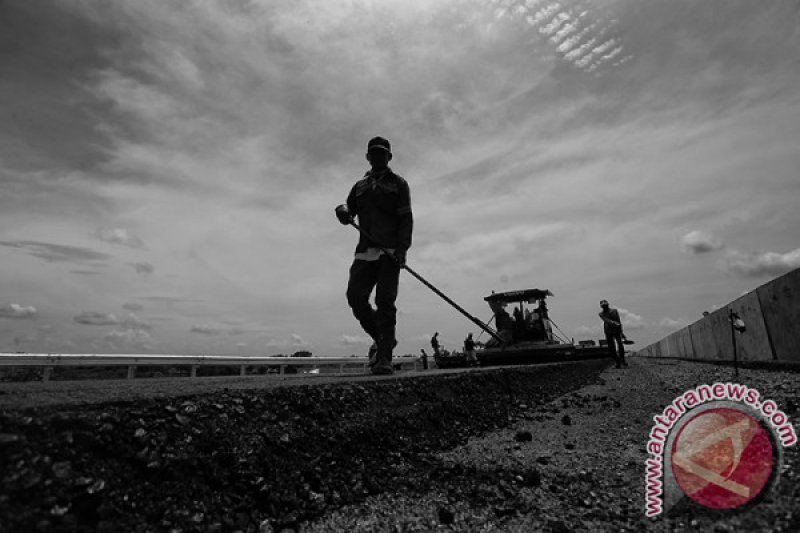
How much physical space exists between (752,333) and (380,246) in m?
10.4

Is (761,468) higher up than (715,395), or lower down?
lower down

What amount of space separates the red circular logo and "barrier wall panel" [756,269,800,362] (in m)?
8.19

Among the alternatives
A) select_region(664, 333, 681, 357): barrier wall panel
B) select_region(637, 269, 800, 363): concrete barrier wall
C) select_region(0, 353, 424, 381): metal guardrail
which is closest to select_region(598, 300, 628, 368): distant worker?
select_region(637, 269, 800, 363): concrete barrier wall

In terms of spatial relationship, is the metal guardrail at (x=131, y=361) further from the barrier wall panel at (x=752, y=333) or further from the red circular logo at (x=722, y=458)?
the barrier wall panel at (x=752, y=333)

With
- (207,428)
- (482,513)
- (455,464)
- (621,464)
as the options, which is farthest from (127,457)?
(621,464)

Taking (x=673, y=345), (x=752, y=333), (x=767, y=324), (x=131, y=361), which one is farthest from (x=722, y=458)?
(x=673, y=345)

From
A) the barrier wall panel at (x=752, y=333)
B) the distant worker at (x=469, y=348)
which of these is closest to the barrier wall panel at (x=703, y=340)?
the barrier wall panel at (x=752, y=333)

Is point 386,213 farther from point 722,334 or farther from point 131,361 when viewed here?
point 722,334

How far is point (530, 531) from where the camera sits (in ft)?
4.96

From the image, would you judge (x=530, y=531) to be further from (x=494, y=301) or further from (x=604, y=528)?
(x=494, y=301)

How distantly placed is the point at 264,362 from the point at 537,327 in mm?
9586

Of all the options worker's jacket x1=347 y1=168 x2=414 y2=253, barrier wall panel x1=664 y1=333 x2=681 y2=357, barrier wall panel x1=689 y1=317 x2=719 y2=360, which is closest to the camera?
worker's jacket x1=347 y1=168 x2=414 y2=253

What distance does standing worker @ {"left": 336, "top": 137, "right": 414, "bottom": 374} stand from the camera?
14.2 ft

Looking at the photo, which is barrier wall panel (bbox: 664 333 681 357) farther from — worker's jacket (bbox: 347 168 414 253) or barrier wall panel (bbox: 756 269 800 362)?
worker's jacket (bbox: 347 168 414 253)
